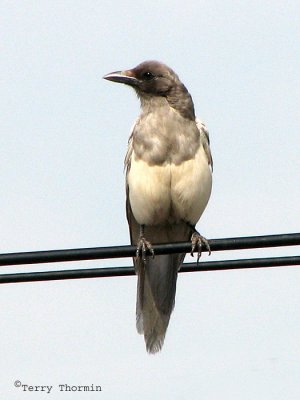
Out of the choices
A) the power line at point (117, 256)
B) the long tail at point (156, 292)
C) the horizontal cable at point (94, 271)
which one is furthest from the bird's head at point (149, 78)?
the horizontal cable at point (94, 271)

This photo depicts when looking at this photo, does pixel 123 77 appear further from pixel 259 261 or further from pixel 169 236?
pixel 259 261

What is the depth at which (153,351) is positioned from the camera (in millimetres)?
11883

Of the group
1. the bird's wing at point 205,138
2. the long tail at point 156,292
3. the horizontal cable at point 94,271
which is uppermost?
the bird's wing at point 205,138

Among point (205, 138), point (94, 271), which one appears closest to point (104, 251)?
point (94, 271)

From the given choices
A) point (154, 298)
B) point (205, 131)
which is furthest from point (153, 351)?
point (205, 131)

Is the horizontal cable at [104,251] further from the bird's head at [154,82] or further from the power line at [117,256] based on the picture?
the bird's head at [154,82]

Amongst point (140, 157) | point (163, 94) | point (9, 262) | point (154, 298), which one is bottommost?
point (9, 262)

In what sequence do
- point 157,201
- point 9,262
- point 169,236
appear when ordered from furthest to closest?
1. point 169,236
2. point 157,201
3. point 9,262

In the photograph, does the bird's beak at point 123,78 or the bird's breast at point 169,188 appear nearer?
the bird's breast at point 169,188

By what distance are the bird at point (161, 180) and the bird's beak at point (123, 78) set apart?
0.01m

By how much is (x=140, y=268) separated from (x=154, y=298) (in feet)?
1.58

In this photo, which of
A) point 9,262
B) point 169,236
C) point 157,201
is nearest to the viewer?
point 9,262

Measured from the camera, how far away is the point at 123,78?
485 inches

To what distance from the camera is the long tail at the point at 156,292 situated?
12125mm
